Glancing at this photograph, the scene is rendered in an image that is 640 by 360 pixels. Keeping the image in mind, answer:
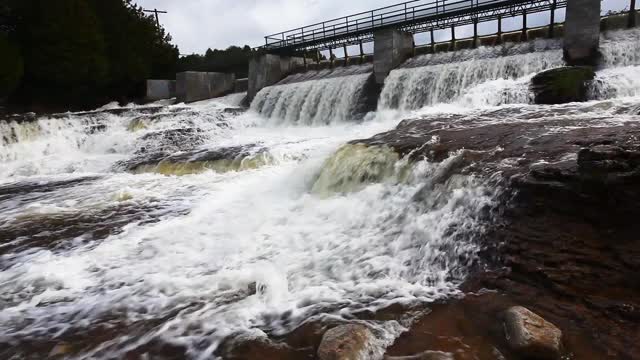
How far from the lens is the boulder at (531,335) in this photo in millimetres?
3215

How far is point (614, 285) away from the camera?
12.5ft

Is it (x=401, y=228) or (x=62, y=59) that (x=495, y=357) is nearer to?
(x=401, y=228)

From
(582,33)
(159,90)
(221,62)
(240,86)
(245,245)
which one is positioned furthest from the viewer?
(221,62)

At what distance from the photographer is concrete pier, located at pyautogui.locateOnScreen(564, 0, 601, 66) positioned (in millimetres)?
13539

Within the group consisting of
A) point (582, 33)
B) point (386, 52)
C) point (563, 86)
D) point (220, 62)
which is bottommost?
point (563, 86)

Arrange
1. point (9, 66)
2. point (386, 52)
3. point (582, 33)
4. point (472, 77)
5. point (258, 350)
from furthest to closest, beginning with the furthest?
point (9, 66) → point (386, 52) → point (472, 77) → point (582, 33) → point (258, 350)

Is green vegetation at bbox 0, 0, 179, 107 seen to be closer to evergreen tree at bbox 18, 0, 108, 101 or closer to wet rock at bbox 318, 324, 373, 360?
evergreen tree at bbox 18, 0, 108, 101

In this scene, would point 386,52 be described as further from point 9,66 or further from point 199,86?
point 9,66

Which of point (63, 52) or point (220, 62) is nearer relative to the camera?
point (63, 52)

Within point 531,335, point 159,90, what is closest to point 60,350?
point 531,335

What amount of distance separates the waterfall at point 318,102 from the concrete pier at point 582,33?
23.7 feet

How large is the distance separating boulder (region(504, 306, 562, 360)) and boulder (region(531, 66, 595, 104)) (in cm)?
890

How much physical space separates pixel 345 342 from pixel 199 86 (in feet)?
84.1

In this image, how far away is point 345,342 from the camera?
11.5 ft
